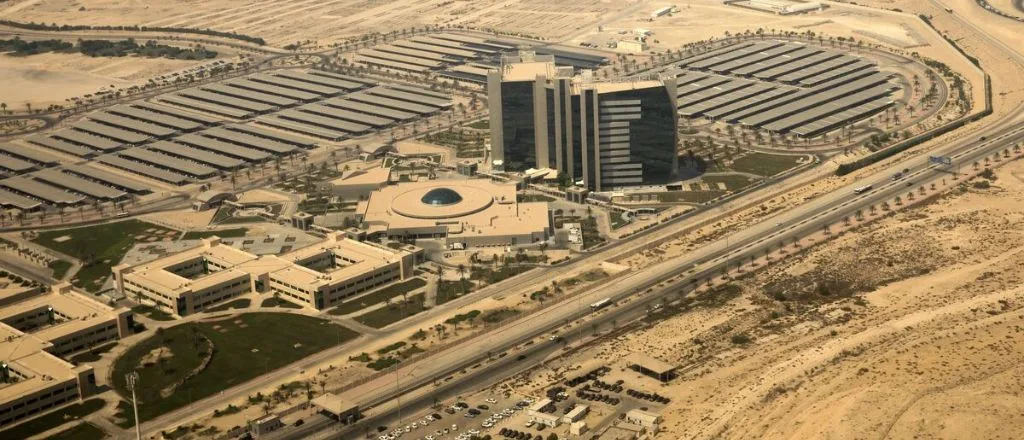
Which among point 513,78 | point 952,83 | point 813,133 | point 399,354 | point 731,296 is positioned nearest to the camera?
point 399,354

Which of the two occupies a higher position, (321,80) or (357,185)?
(321,80)

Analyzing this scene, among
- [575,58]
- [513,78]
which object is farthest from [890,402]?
[575,58]

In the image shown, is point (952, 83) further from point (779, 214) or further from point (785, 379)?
point (785, 379)

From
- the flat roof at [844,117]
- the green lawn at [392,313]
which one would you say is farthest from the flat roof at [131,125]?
the flat roof at [844,117]

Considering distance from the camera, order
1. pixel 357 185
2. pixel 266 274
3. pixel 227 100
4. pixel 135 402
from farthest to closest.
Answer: pixel 227 100 → pixel 357 185 → pixel 266 274 → pixel 135 402

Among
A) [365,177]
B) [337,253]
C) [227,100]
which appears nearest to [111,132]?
[227,100]

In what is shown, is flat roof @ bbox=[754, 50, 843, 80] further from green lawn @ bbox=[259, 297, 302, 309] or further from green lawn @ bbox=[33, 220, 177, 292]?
green lawn @ bbox=[259, 297, 302, 309]

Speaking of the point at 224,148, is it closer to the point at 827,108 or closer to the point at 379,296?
the point at 379,296
